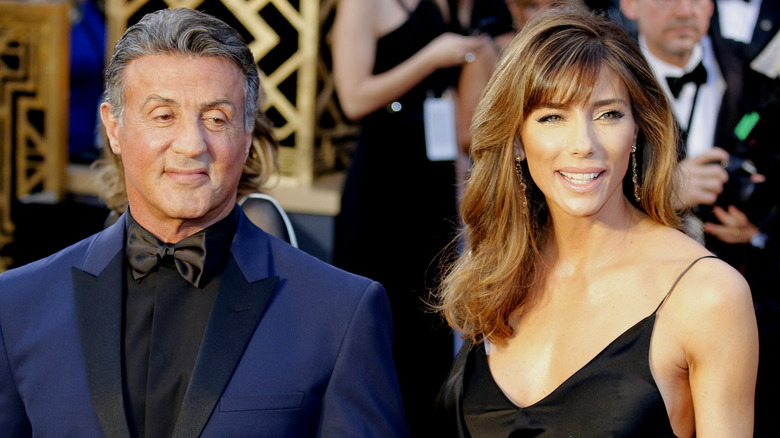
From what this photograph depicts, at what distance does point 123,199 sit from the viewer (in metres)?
2.88

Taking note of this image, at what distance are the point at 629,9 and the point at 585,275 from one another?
1.51 m

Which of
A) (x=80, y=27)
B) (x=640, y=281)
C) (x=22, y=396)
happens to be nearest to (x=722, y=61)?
(x=640, y=281)

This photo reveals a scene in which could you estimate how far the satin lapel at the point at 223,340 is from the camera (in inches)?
71.2

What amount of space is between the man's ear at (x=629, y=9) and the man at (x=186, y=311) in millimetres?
1880

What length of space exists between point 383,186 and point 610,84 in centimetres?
166

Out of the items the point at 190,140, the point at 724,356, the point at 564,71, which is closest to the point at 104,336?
the point at 190,140

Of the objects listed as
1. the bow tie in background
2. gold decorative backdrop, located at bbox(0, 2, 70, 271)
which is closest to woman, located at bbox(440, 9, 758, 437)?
the bow tie in background

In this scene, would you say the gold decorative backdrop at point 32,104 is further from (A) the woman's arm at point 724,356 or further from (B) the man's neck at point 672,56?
(A) the woman's arm at point 724,356

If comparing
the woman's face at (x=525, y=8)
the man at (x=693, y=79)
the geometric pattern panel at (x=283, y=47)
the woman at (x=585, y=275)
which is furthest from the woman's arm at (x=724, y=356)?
the geometric pattern panel at (x=283, y=47)

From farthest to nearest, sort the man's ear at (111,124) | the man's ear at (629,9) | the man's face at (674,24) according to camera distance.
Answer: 1. the man's ear at (629,9)
2. the man's face at (674,24)
3. the man's ear at (111,124)

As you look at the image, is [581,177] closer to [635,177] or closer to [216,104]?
[635,177]

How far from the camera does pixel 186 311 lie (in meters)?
1.95

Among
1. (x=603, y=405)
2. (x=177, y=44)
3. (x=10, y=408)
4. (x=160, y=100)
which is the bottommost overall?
(x=10, y=408)

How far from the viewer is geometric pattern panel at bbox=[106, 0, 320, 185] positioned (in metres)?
3.89
